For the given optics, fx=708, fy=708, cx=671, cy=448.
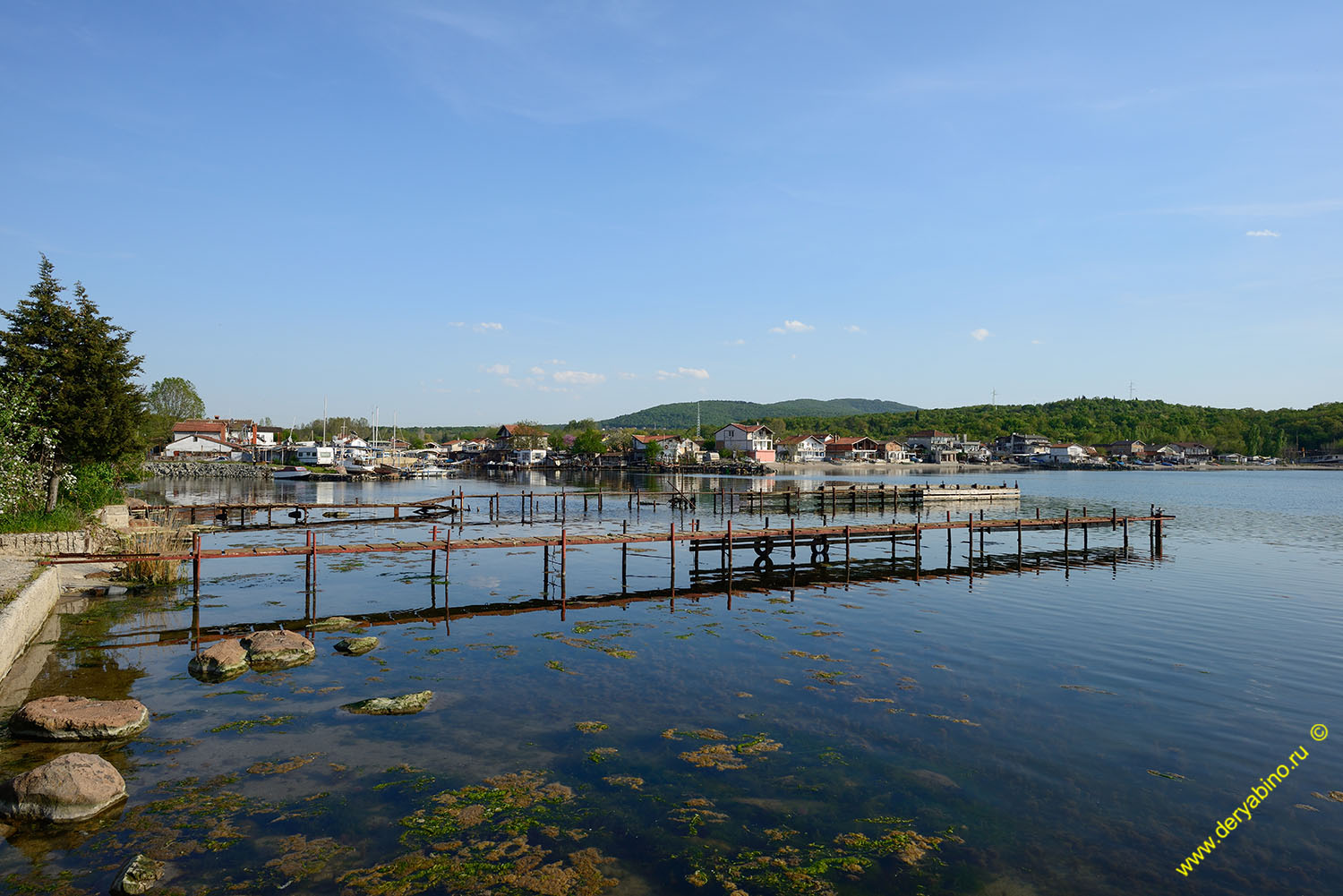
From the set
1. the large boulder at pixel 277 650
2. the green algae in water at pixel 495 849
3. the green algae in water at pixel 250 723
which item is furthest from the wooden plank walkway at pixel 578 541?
the green algae in water at pixel 495 849

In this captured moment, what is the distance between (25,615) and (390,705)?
1121 cm

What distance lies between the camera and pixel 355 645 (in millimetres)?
20375

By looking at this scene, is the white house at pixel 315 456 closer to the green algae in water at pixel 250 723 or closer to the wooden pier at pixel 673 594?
the wooden pier at pixel 673 594

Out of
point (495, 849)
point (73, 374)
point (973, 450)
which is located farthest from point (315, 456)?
point (973, 450)

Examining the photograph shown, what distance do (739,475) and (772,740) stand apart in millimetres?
120248

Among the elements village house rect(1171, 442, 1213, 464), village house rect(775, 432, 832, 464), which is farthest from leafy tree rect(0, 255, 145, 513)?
village house rect(1171, 442, 1213, 464)

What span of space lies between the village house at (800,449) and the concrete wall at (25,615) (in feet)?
487

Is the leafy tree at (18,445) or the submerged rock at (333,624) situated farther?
the leafy tree at (18,445)

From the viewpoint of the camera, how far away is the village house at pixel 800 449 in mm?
167000

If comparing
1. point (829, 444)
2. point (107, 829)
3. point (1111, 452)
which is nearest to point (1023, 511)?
point (107, 829)

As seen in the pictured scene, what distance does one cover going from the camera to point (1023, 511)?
71312mm

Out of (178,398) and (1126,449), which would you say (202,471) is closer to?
(178,398)

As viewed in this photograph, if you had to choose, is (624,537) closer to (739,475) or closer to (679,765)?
(679,765)

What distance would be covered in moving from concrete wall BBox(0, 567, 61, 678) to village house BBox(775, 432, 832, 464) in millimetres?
148518
